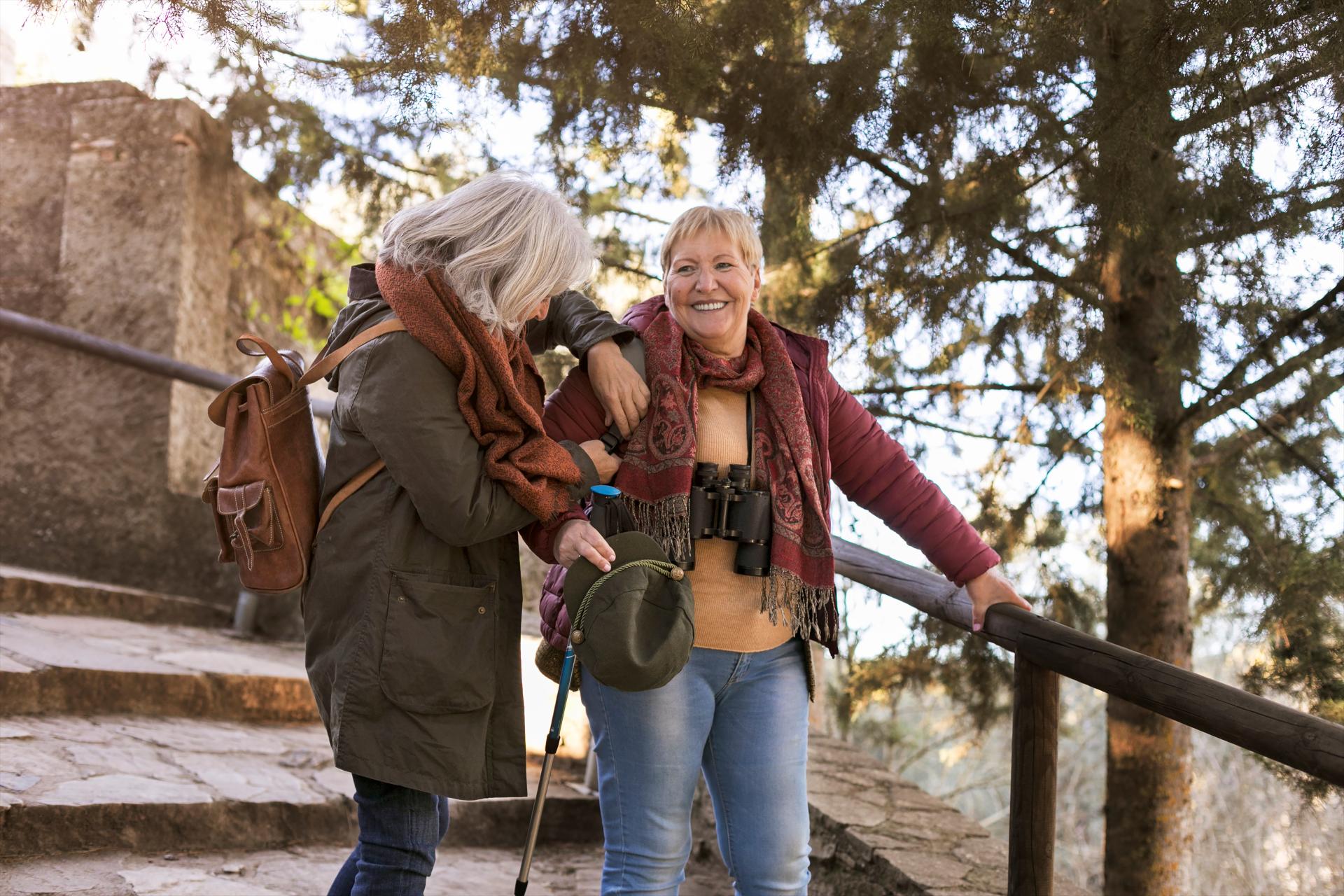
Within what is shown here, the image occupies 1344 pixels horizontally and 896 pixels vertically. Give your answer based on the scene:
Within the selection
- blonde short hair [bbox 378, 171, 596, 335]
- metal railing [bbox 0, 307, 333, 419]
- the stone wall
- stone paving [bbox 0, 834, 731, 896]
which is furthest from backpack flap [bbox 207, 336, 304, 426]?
the stone wall

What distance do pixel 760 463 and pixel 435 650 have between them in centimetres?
68

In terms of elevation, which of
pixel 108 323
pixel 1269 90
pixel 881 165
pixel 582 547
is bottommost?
pixel 582 547

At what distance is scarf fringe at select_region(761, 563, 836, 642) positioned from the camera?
6.28ft

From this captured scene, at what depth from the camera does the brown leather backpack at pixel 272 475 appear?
1.80 metres

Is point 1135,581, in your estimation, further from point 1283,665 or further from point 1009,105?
point 1009,105

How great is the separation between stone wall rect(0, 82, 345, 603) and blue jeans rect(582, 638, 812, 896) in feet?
11.9

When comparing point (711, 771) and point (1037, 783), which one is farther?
point (1037, 783)

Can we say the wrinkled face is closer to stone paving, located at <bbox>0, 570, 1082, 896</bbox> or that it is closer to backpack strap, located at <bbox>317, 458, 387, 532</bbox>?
backpack strap, located at <bbox>317, 458, 387, 532</bbox>

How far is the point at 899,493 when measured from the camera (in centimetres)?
216

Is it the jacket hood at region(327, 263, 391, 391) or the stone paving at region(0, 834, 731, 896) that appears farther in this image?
the stone paving at region(0, 834, 731, 896)

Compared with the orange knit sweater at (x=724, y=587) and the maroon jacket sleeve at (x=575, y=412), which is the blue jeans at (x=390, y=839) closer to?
the orange knit sweater at (x=724, y=587)

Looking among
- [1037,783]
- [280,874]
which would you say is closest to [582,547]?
[1037,783]

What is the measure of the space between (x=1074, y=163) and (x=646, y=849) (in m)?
2.16

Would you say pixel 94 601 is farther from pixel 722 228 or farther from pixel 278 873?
pixel 722 228
